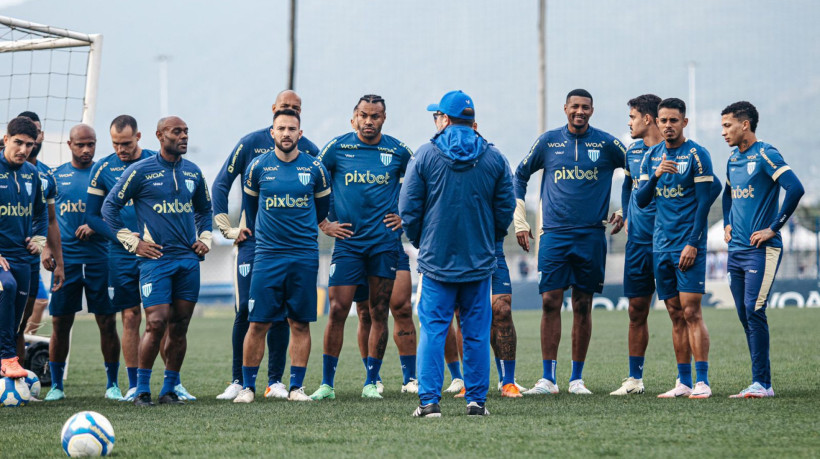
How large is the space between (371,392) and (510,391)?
4.13ft

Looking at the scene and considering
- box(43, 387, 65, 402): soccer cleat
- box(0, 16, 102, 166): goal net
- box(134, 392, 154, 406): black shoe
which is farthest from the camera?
box(0, 16, 102, 166): goal net

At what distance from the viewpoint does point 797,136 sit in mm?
149875

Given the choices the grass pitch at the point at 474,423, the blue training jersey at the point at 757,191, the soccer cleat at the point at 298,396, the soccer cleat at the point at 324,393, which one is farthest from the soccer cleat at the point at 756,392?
the soccer cleat at the point at 298,396

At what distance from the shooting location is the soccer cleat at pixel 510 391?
29.3 feet

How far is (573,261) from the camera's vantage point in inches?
376

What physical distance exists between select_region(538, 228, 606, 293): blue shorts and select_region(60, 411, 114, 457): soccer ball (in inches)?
186

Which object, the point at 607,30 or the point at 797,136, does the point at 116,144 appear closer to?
the point at 607,30

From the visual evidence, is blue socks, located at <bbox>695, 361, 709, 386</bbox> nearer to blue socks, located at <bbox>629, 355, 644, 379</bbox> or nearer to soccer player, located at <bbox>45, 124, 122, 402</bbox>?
blue socks, located at <bbox>629, 355, 644, 379</bbox>

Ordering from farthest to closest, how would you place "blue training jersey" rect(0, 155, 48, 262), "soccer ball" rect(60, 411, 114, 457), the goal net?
1. the goal net
2. "blue training jersey" rect(0, 155, 48, 262)
3. "soccer ball" rect(60, 411, 114, 457)

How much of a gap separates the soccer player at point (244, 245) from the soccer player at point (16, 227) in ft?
5.44

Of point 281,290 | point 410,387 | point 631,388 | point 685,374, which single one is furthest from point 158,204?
point 685,374

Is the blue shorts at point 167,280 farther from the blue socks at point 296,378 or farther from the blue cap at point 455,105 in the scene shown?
the blue cap at point 455,105

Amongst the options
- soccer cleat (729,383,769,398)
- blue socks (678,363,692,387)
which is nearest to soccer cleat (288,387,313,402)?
blue socks (678,363,692,387)

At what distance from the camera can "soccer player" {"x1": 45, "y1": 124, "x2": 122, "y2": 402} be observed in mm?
9969
